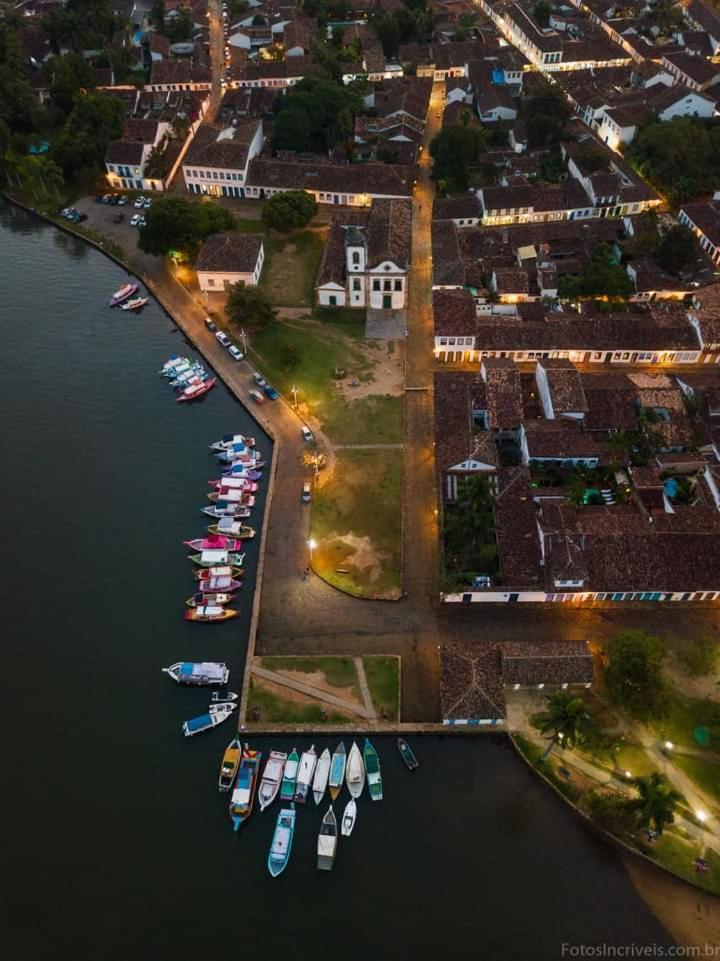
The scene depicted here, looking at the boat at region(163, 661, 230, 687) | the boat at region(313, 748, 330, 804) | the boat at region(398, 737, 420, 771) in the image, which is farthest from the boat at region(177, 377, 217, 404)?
the boat at region(398, 737, 420, 771)

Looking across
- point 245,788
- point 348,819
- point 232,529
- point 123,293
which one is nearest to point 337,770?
point 348,819

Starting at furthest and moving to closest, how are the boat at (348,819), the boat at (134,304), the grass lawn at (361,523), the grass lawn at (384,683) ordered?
the boat at (134,304), the grass lawn at (361,523), the grass lawn at (384,683), the boat at (348,819)

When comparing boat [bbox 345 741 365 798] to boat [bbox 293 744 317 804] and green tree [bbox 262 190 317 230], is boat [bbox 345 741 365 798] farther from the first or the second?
green tree [bbox 262 190 317 230]

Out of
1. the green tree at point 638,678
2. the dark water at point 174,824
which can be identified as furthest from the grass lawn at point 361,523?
the green tree at point 638,678

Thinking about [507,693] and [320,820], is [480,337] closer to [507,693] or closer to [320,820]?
[507,693]

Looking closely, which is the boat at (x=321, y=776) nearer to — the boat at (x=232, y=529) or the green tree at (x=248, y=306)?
the boat at (x=232, y=529)

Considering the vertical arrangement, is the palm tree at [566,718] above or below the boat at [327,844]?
above
